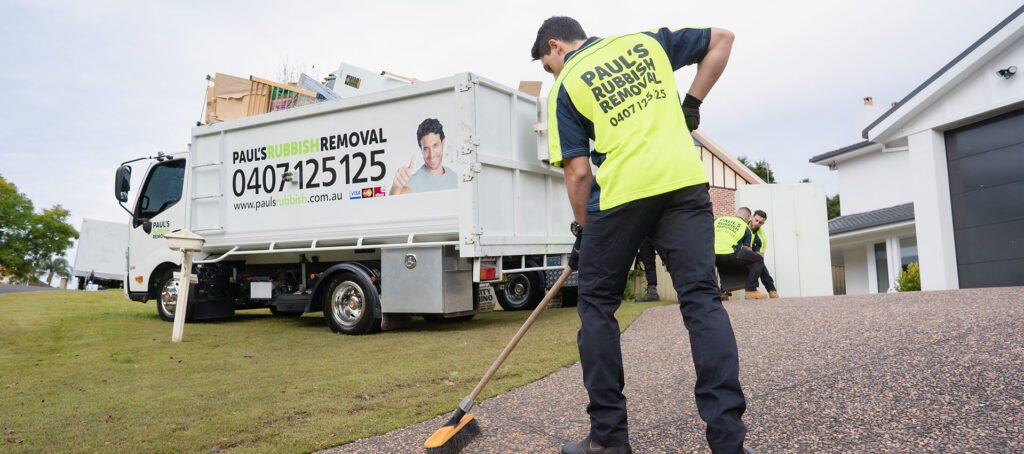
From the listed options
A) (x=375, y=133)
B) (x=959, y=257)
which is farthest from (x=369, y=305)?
(x=959, y=257)

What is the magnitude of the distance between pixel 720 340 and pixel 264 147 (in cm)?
760

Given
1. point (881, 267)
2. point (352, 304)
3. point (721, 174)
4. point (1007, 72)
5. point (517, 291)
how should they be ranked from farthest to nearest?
point (721, 174), point (881, 267), point (517, 291), point (1007, 72), point (352, 304)

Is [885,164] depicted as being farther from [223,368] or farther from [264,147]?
[223,368]

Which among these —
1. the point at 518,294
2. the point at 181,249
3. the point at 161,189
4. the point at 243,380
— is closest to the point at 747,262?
the point at 518,294

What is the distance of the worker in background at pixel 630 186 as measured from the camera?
2369 millimetres

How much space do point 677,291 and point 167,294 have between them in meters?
9.34

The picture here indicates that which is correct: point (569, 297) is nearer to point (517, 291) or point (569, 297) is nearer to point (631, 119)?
point (517, 291)

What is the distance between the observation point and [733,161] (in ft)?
113

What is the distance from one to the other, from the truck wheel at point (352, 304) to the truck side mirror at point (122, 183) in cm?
369

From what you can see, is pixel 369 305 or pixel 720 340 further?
pixel 369 305

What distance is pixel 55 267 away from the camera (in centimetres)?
6222

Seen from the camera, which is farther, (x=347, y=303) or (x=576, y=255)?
(x=347, y=303)

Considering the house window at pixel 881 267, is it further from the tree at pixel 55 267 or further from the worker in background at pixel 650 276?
the tree at pixel 55 267

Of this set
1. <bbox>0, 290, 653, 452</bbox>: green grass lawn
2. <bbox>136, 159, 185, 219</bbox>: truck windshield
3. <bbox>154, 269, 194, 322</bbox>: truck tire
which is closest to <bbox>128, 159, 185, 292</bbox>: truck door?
<bbox>136, 159, 185, 219</bbox>: truck windshield
